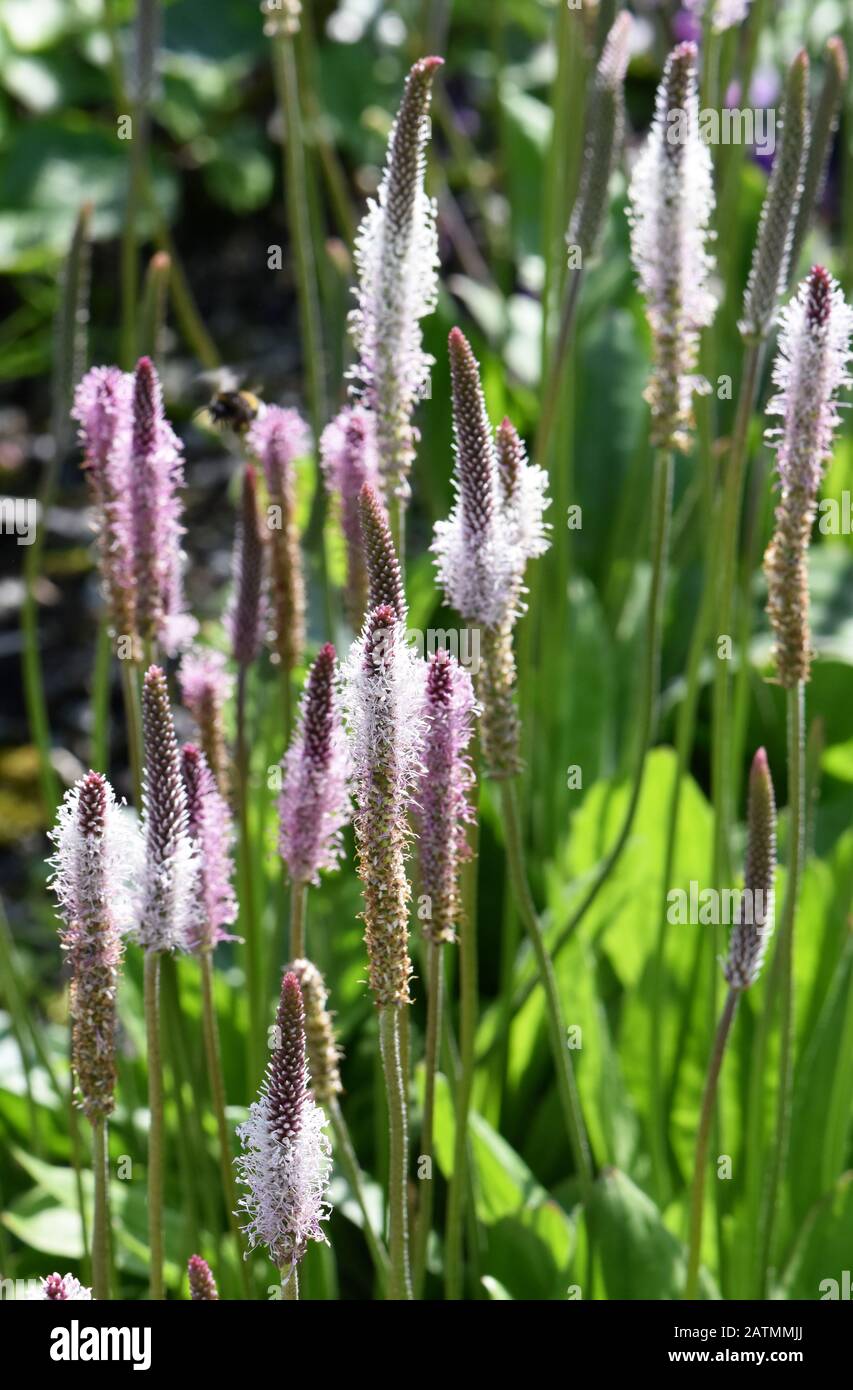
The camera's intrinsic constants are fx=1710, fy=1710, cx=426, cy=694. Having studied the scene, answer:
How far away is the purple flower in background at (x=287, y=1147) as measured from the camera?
111 centimetres

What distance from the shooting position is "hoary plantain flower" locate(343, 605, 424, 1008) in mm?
1177

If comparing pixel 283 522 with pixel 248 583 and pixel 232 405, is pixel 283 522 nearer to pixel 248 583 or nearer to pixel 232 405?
pixel 248 583

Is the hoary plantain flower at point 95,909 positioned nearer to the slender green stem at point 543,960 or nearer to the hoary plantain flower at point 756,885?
the slender green stem at point 543,960

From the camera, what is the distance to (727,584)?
197 centimetres

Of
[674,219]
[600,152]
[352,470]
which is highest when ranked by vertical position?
[600,152]

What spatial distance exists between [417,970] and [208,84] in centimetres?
337

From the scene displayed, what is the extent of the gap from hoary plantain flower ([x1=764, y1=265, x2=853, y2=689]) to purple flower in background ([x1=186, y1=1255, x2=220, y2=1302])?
75 cm

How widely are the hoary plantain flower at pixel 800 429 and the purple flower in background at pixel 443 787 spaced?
376mm

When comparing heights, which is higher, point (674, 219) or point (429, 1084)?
point (674, 219)

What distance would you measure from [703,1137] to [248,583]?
0.73 meters

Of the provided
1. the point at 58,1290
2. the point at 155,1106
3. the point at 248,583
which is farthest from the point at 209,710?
the point at 58,1290

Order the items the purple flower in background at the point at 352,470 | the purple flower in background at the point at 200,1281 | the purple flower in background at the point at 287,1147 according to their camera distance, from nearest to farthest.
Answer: the purple flower in background at the point at 287,1147
the purple flower in background at the point at 200,1281
the purple flower in background at the point at 352,470

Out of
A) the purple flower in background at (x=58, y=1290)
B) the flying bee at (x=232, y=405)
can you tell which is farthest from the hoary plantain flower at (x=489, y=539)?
the flying bee at (x=232, y=405)

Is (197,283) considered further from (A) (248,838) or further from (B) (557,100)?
(A) (248,838)
